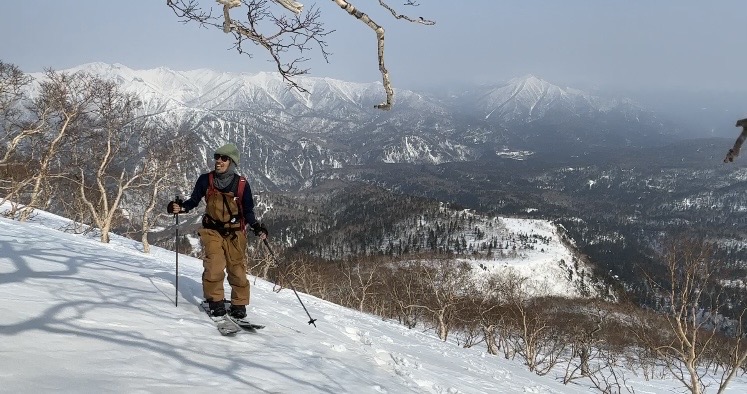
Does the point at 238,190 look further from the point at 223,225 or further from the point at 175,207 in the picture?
the point at 175,207

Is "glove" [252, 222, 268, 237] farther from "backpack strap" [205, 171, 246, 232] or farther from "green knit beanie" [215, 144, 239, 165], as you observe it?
"green knit beanie" [215, 144, 239, 165]

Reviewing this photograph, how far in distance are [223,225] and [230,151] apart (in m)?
1.16

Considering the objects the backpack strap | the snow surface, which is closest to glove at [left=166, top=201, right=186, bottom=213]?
the backpack strap

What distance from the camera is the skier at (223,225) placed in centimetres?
651

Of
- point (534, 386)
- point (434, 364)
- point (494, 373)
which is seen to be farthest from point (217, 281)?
point (534, 386)

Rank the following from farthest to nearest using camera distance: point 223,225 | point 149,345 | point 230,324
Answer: point 223,225
point 230,324
point 149,345

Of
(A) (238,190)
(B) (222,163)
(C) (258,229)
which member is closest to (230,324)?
(C) (258,229)

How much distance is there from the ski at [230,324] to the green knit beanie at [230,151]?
7.92 ft

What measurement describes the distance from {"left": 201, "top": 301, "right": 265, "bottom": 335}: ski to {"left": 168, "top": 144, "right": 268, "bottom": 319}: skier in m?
0.11

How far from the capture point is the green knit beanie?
6555 millimetres

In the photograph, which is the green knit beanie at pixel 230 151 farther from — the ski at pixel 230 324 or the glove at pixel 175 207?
the ski at pixel 230 324

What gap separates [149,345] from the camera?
4680 mm

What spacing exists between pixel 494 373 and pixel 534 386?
106 centimetres

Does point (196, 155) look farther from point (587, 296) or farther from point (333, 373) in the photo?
point (587, 296)
